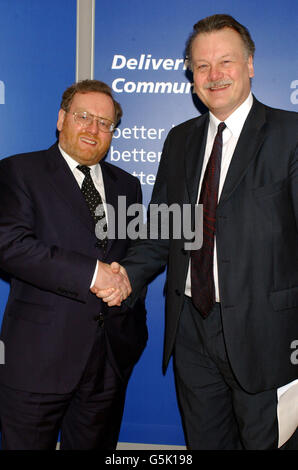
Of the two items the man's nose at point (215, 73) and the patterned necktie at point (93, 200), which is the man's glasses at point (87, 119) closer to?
the patterned necktie at point (93, 200)

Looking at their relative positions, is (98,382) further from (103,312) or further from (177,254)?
(177,254)

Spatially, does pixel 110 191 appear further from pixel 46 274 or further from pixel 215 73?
pixel 215 73

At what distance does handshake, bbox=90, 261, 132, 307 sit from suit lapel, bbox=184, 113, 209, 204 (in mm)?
467

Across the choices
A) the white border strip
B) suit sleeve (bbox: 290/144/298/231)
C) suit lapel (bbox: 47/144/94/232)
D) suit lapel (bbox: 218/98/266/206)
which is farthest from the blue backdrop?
suit sleeve (bbox: 290/144/298/231)

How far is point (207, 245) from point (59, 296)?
2.23ft

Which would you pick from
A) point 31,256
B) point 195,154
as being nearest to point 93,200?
point 31,256

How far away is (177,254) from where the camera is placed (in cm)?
190

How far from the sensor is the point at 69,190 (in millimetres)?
1870

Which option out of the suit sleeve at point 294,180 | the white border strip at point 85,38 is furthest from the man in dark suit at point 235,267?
the white border strip at point 85,38

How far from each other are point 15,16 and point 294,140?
5.85 ft

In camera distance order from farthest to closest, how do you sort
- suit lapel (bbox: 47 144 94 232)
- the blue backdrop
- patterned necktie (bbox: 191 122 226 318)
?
the blue backdrop < suit lapel (bbox: 47 144 94 232) < patterned necktie (bbox: 191 122 226 318)

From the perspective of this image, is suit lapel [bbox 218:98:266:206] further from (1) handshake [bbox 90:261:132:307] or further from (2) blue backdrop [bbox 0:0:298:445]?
(2) blue backdrop [bbox 0:0:298:445]

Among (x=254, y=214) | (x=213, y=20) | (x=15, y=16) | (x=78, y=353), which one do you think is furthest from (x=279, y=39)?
(x=78, y=353)

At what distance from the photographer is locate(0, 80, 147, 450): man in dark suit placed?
5.85ft
